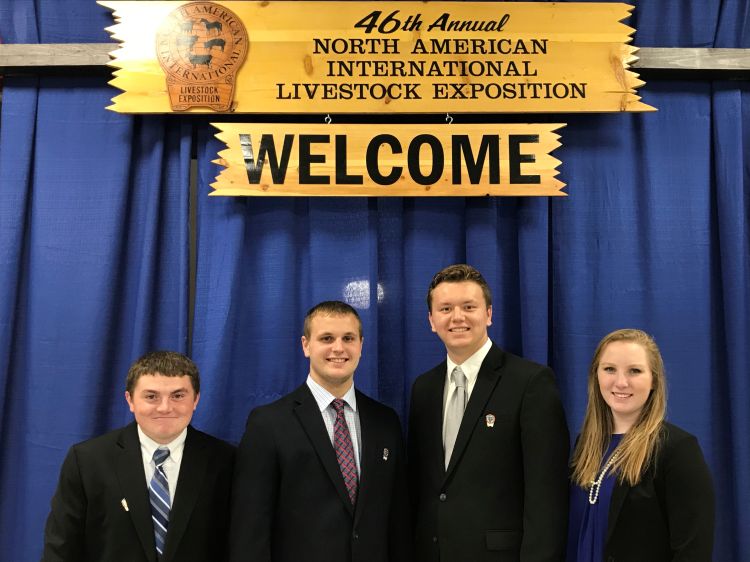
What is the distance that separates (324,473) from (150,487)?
51cm

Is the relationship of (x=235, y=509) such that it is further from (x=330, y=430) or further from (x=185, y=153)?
(x=185, y=153)

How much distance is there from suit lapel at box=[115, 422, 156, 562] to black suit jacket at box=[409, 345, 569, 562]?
0.79 m

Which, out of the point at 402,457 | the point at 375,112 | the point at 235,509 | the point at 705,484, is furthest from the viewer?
the point at 375,112

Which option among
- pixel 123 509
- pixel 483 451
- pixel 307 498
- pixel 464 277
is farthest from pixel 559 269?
pixel 123 509

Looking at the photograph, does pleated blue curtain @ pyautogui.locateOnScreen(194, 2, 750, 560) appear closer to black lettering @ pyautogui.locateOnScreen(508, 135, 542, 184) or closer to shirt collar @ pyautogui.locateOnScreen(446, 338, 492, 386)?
black lettering @ pyautogui.locateOnScreen(508, 135, 542, 184)

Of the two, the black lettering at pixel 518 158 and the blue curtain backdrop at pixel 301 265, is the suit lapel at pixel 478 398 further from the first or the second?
the black lettering at pixel 518 158

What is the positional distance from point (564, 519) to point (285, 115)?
1.75 m

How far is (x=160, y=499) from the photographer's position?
189cm

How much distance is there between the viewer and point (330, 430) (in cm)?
200

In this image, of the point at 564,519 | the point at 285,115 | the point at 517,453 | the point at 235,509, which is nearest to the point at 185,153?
the point at 285,115

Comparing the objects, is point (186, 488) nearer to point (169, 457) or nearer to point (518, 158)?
point (169, 457)

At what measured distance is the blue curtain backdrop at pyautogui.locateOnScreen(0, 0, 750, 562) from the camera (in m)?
2.47

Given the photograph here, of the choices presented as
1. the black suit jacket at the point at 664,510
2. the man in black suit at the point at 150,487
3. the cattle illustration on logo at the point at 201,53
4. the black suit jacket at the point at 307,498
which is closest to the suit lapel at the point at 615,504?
the black suit jacket at the point at 664,510

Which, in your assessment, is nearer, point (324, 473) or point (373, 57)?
point (324, 473)
